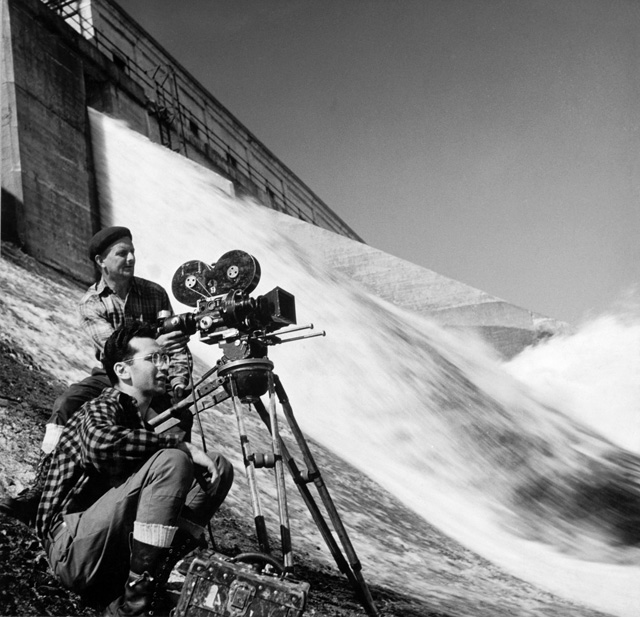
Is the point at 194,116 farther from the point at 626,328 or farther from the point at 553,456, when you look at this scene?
the point at 553,456

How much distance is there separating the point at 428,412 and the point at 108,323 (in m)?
4.67

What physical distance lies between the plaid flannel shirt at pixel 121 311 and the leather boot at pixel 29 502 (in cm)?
56

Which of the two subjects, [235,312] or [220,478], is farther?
[235,312]

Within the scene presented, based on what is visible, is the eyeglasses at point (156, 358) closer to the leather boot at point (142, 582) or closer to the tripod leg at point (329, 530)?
the tripod leg at point (329, 530)

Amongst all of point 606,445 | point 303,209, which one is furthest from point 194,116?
point 606,445

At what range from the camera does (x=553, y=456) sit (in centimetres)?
758

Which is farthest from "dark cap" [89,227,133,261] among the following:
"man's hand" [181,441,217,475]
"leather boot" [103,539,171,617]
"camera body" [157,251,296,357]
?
"leather boot" [103,539,171,617]

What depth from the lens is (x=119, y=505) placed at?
2.10 meters

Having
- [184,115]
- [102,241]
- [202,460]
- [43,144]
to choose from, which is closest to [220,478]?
[202,460]

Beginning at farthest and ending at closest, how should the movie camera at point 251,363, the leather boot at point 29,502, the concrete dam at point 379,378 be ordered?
the concrete dam at point 379,378 < the movie camera at point 251,363 < the leather boot at point 29,502

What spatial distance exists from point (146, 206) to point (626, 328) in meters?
7.25

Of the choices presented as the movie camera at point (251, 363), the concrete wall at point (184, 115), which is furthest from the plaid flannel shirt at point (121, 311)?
the concrete wall at point (184, 115)

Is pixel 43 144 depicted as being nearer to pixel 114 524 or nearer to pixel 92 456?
pixel 92 456

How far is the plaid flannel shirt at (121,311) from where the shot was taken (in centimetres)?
275
